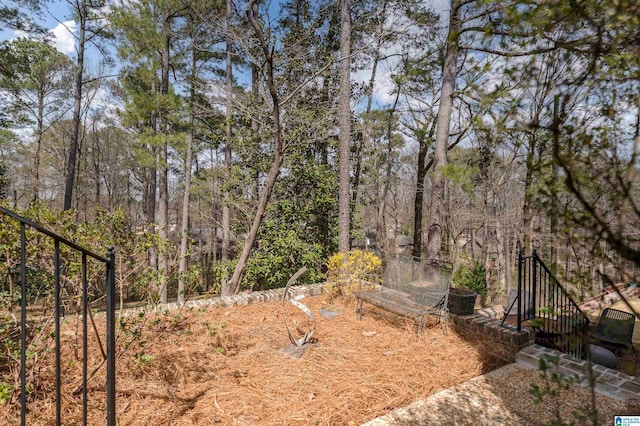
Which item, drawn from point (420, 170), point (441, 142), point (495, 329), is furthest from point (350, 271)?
point (420, 170)

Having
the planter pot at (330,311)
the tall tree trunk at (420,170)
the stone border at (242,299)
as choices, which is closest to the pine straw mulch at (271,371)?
Result: the stone border at (242,299)

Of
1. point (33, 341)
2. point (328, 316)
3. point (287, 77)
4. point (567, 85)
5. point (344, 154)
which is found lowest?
point (328, 316)

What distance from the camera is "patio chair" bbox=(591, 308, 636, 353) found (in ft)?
2.88

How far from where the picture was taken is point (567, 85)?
1.11 meters

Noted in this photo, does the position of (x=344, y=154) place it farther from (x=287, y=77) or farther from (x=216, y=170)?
(x=216, y=170)

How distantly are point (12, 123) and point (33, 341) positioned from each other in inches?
489

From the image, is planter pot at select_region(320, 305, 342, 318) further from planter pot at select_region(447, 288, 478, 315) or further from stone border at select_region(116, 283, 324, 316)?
planter pot at select_region(447, 288, 478, 315)

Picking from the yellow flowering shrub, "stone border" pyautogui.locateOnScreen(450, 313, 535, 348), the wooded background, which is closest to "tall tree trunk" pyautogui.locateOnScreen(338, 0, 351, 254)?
the wooded background

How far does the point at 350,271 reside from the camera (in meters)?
5.48

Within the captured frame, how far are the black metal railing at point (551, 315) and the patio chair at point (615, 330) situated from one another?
6 centimetres

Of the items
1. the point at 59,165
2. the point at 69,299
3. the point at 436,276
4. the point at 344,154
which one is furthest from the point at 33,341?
the point at 59,165

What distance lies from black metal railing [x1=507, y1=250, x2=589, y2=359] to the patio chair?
6 cm

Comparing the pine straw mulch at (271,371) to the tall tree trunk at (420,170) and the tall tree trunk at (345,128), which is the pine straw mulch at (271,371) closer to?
the tall tree trunk at (345,128)

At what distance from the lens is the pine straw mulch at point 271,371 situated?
2361 mm
